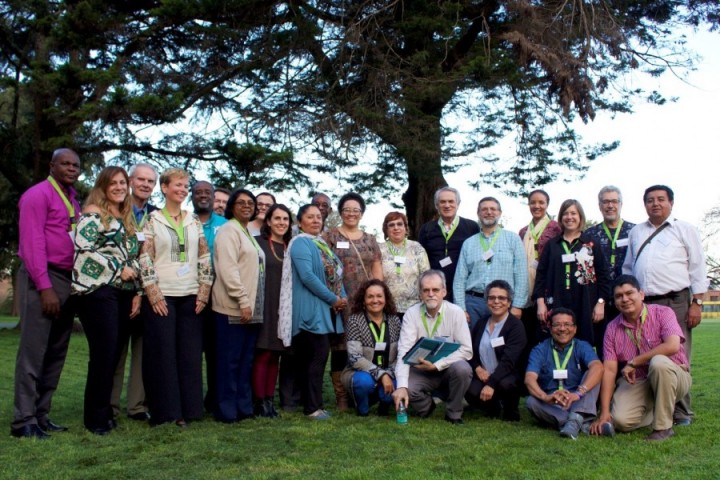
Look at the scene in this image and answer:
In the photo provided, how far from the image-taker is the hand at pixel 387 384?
19.2 ft

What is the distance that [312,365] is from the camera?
19.1 feet

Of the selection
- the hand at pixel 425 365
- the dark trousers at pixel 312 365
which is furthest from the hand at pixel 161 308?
the hand at pixel 425 365

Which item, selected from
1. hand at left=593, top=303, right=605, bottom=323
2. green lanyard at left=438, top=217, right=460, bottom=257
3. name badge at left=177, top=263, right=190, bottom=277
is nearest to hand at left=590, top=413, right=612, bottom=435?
hand at left=593, top=303, right=605, bottom=323

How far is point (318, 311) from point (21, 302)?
7.26 feet

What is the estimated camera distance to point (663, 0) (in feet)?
39.8

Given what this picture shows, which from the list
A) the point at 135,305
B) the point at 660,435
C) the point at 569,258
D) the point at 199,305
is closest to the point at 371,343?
the point at 199,305

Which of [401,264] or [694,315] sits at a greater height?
[401,264]

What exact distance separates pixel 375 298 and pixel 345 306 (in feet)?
0.88

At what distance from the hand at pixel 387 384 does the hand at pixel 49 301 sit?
2.61 metres

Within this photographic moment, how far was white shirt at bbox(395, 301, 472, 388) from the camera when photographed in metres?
5.82

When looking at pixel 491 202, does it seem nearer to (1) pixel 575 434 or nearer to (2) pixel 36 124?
(1) pixel 575 434

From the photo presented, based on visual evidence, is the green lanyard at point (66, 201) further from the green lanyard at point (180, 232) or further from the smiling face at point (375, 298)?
the smiling face at point (375, 298)

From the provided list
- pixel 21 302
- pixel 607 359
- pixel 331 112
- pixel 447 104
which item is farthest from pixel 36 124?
pixel 607 359

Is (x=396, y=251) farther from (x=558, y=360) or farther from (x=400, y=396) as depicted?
(x=558, y=360)
